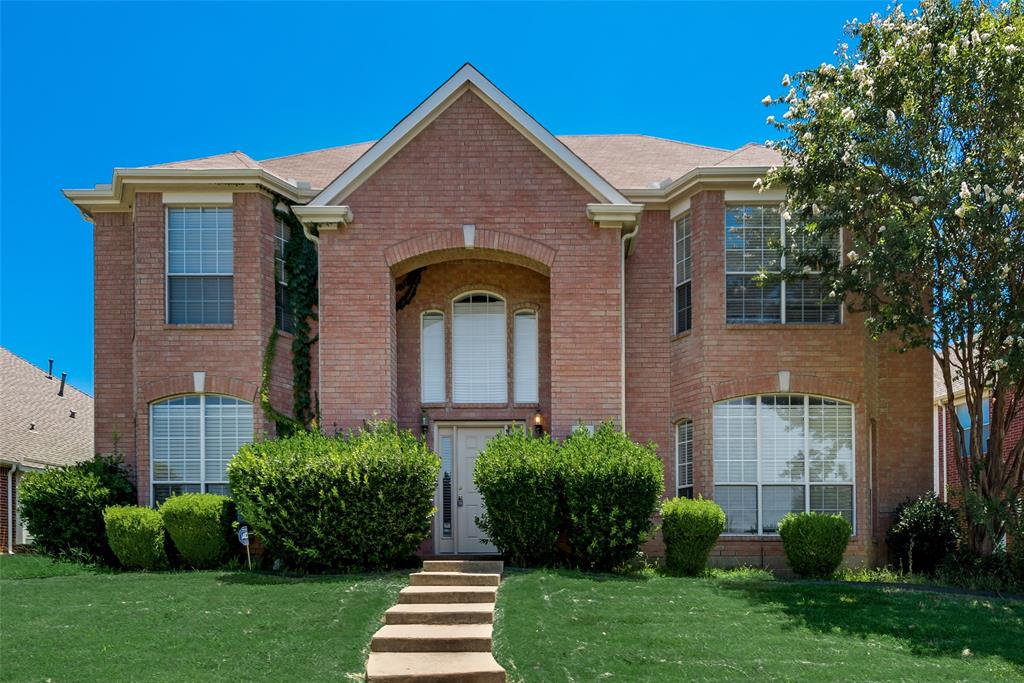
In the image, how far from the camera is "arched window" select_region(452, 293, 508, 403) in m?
18.0

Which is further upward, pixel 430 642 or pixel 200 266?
pixel 200 266

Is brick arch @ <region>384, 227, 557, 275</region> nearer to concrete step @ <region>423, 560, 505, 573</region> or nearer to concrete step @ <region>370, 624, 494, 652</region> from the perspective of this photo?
concrete step @ <region>423, 560, 505, 573</region>

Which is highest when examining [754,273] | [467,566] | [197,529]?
[754,273]

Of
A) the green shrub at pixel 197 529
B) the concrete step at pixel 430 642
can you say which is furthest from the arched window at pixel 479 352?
the concrete step at pixel 430 642

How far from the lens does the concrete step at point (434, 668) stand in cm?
962

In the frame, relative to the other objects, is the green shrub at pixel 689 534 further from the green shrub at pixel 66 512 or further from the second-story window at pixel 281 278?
the green shrub at pixel 66 512

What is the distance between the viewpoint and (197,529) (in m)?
15.3

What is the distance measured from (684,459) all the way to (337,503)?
6168mm

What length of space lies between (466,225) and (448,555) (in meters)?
5.37

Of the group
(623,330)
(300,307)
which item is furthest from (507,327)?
(300,307)

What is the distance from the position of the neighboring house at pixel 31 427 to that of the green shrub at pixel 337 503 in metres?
9.36

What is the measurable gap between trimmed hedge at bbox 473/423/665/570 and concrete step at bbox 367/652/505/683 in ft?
13.9

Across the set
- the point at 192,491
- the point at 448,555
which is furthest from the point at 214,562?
the point at 448,555

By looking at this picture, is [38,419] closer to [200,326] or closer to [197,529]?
[200,326]
